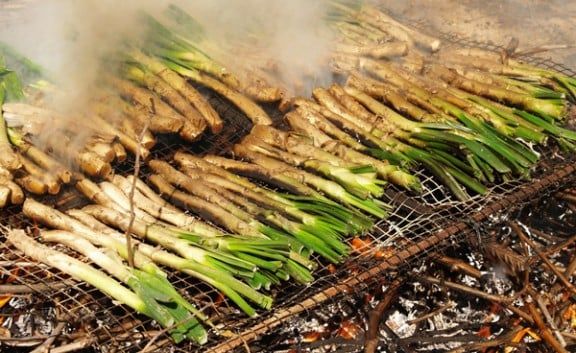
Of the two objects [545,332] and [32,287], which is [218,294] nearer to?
[32,287]

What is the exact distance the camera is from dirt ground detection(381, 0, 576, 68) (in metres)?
9.76

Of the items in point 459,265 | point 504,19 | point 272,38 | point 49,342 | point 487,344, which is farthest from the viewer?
point 504,19

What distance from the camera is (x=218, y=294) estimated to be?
4328 millimetres

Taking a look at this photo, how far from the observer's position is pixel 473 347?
14.7 ft

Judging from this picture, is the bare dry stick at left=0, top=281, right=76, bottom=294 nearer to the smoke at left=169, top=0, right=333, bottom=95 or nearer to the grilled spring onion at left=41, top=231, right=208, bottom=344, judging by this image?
the grilled spring onion at left=41, top=231, right=208, bottom=344

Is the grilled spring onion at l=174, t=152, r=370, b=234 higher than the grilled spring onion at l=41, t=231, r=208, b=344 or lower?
higher

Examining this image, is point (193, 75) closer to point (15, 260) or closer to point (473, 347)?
point (15, 260)

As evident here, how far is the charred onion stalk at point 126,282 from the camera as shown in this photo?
3.82 meters

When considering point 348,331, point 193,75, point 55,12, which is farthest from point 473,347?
point 55,12

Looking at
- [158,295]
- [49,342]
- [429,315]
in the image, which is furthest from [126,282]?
[429,315]

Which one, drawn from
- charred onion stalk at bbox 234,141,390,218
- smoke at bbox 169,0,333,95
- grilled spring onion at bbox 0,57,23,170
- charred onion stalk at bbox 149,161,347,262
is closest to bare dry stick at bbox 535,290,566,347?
charred onion stalk at bbox 234,141,390,218

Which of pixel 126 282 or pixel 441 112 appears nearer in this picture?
pixel 126 282

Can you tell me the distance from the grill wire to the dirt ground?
477 cm

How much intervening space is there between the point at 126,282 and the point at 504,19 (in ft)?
28.1
